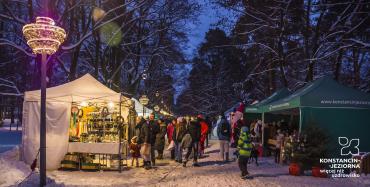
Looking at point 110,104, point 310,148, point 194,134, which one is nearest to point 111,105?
point 110,104

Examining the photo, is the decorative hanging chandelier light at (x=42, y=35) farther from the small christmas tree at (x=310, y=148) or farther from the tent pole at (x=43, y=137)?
the small christmas tree at (x=310, y=148)

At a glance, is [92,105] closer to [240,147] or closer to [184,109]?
[240,147]

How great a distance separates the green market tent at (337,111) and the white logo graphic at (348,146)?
0.11 meters

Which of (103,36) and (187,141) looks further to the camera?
(103,36)

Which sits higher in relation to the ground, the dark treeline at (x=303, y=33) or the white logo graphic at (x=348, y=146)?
the dark treeline at (x=303, y=33)

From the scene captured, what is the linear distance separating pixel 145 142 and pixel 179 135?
250 centimetres

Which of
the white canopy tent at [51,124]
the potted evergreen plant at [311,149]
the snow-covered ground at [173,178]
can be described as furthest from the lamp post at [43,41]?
the potted evergreen plant at [311,149]

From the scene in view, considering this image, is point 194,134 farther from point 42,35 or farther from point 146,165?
point 42,35

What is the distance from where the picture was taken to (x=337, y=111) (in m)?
15.1

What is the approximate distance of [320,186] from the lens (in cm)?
1142

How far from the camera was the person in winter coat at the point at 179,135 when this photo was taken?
1808 centimetres

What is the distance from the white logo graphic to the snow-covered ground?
197 centimetres

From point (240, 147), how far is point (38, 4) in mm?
15082

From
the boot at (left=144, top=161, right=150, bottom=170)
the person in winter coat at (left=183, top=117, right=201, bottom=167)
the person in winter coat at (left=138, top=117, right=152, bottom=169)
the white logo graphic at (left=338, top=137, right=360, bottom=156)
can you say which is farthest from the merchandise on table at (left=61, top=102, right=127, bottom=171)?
the white logo graphic at (left=338, top=137, right=360, bottom=156)
